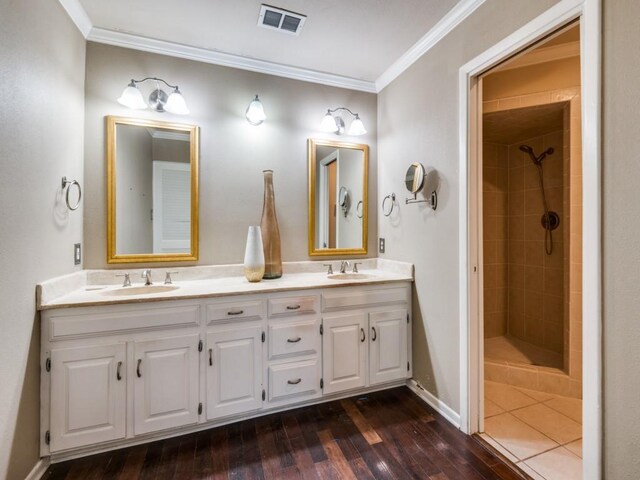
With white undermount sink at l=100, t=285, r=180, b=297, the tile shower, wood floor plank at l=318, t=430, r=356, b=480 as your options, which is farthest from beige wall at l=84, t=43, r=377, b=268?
the tile shower

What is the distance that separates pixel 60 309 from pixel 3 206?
0.55 meters

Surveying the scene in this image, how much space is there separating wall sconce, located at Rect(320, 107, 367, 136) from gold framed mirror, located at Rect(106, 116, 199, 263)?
999 mm

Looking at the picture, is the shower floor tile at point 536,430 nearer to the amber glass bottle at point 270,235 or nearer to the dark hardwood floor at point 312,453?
the dark hardwood floor at point 312,453

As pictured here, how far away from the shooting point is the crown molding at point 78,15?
1659 millimetres

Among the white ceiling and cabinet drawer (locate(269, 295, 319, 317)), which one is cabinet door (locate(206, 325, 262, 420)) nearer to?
cabinet drawer (locate(269, 295, 319, 317))

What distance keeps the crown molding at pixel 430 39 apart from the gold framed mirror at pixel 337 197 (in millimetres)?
587

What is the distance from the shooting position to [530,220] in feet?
9.78

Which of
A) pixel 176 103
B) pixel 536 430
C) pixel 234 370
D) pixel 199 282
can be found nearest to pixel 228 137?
pixel 176 103

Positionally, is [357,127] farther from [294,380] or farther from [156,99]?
[294,380]

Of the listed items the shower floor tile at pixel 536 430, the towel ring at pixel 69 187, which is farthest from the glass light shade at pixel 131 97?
the shower floor tile at pixel 536 430

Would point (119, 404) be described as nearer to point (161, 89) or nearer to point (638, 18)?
point (161, 89)

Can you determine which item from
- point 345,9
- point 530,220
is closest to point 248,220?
point 345,9

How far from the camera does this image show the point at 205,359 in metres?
1.70

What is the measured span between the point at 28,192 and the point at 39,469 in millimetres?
1320
